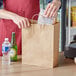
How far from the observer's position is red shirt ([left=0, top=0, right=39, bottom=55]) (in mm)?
1900

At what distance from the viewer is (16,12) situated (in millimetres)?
1902

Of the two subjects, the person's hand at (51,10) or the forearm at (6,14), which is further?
the forearm at (6,14)

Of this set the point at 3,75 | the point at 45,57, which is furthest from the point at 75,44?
the point at 3,75

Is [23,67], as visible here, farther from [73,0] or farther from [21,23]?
[73,0]

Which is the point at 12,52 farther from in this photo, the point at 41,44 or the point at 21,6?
the point at 21,6

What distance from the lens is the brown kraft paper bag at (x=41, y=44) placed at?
1.46m

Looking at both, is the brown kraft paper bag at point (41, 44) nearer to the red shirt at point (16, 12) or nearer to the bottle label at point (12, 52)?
the bottle label at point (12, 52)

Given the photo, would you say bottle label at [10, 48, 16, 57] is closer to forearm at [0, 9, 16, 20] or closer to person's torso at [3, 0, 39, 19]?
forearm at [0, 9, 16, 20]

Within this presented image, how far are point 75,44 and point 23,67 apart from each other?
588mm

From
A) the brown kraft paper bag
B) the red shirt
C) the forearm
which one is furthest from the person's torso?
the brown kraft paper bag

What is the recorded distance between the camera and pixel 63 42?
4.24 metres

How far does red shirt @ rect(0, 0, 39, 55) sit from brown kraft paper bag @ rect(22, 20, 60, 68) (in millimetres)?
360

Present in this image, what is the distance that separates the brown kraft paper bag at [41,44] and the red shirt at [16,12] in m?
0.36

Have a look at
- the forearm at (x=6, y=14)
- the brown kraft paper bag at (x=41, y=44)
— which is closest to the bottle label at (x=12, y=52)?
the brown kraft paper bag at (x=41, y=44)
